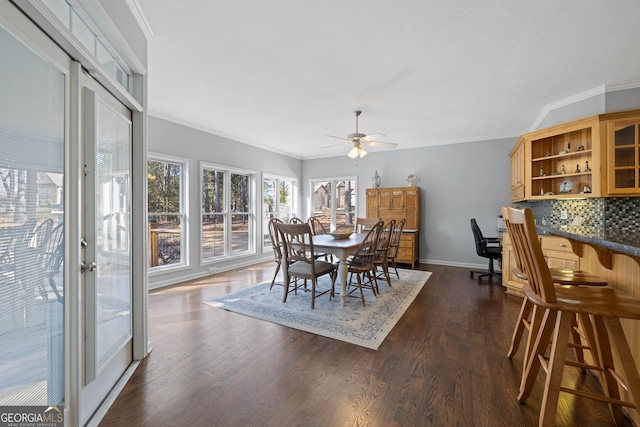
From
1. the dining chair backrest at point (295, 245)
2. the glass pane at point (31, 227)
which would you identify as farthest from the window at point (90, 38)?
the dining chair backrest at point (295, 245)

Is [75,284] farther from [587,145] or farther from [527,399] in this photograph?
[587,145]

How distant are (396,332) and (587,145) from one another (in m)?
3.35

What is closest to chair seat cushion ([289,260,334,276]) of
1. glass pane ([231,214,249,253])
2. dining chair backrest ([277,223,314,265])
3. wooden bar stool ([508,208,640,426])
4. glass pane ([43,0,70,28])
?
dining chair backrest ([277,223,314,265])

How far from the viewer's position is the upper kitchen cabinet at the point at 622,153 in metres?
2.97

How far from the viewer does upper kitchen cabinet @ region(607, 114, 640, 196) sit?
9.76ft

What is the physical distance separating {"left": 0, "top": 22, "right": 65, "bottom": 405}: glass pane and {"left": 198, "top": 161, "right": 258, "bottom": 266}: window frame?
357 centimetres

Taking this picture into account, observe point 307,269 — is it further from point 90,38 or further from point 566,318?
point 90,38

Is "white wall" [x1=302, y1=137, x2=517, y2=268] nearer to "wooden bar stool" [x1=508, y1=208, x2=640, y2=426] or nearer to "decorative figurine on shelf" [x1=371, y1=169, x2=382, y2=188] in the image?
"decorative figurine on shelf" [x1=371, y1=169, x2=382, y2=188]

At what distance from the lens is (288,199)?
725 cm

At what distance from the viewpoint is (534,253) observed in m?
1.29

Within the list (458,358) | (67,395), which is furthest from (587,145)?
(67,395)

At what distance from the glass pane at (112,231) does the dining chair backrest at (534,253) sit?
7.72ft

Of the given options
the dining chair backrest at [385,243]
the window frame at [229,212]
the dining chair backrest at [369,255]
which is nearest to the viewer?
the dining chair backrest at [369,255]

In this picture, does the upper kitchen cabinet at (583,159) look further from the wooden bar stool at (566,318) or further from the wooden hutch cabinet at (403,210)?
the wooden bar stool at (566,318)
